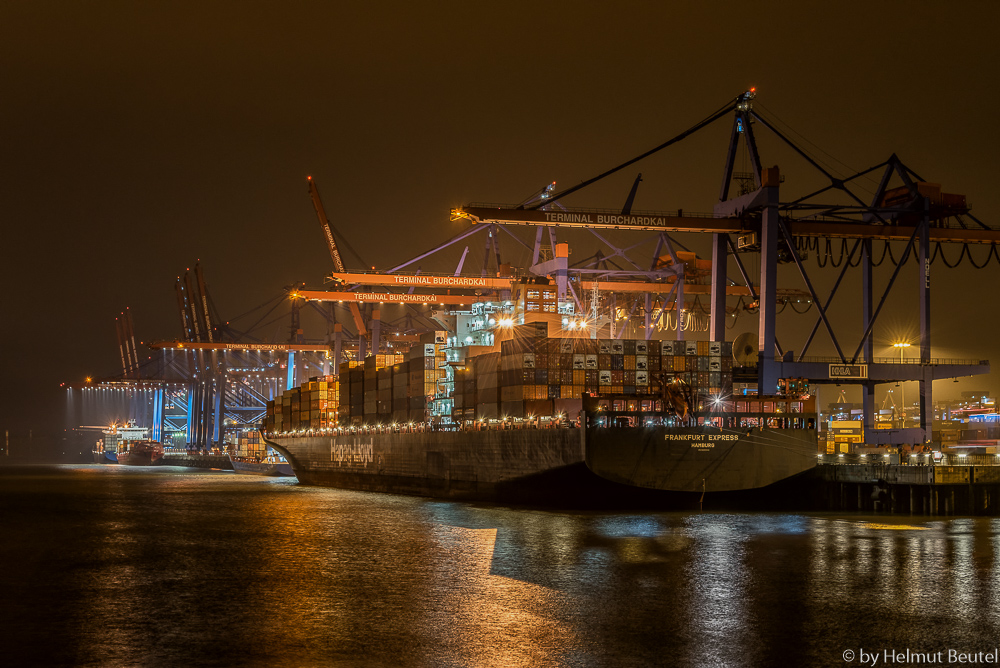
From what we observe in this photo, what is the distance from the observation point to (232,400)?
16025 centimetres

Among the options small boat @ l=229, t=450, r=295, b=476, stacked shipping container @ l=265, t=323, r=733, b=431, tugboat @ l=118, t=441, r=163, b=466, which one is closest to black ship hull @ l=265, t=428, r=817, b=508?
stacked shipping container @ l=265, t=323, r=733, b=431

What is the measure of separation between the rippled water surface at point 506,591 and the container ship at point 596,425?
2688 mm

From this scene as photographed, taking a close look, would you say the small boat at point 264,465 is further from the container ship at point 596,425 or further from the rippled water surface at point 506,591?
the rippled water surface at point 506,591

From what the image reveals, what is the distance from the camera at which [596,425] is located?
144ft

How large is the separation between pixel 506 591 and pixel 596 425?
19.9 m

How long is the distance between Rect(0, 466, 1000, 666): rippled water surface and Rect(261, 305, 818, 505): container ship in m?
2.69

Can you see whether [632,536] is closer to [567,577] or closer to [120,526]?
[567,577]

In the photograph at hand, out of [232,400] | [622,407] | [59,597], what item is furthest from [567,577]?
[232,400]

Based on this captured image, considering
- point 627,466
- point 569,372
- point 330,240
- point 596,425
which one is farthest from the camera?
point 330,240

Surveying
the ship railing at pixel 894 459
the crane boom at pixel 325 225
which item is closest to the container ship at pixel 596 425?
the ship railing at pixel 894 459

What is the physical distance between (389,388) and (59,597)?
46.4 metres

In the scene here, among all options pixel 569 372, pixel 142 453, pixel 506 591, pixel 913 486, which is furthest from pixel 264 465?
pixel 506 591

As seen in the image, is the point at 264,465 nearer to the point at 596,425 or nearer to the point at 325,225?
the point at 325,225

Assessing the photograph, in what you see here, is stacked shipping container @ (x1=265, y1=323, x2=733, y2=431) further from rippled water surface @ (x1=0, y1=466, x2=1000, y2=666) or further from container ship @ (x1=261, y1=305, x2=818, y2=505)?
rippled water surface @ (x1=0, y1=466, x2=1000, y2=666)
